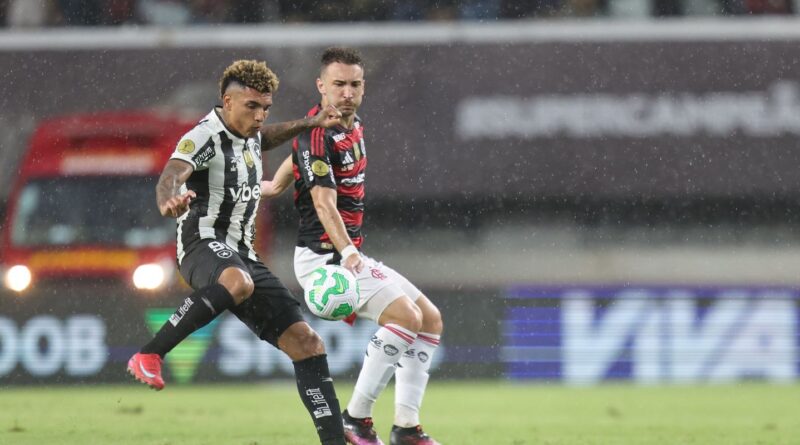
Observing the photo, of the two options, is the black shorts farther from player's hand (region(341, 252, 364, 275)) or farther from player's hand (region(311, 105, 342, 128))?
player's hand (region(311, 105, 342, 128))

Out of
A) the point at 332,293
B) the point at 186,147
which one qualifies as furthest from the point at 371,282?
the point at 186,147

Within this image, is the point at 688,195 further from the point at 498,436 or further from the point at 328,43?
the point at 498,436

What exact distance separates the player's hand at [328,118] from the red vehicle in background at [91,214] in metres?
5.19

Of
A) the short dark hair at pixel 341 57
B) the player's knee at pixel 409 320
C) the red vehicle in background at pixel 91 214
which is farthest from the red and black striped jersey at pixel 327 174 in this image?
the red vehicle in background at pixel 91 214

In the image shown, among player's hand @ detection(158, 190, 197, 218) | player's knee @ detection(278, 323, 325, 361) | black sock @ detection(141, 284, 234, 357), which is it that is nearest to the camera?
player's hand @ detection(158, 190, 197, 218)

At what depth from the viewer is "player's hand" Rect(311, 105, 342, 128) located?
6027 mm

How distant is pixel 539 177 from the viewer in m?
13.5

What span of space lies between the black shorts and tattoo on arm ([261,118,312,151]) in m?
0.65

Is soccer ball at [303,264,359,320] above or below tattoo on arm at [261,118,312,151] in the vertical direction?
below

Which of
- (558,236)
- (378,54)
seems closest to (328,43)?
(378,54)

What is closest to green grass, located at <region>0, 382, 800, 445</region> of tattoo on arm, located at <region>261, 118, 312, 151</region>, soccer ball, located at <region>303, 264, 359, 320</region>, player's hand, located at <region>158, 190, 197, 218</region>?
soccer ball, located at <region>303, 264, 359, 320</region>

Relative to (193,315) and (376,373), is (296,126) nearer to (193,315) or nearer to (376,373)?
(193,315)

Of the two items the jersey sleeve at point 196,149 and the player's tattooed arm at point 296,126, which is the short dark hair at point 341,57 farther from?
the jersey sleeve at point 196,149

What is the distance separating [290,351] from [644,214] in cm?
925
